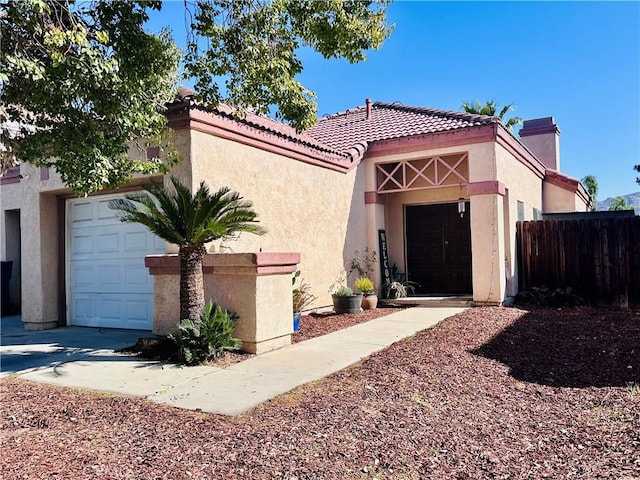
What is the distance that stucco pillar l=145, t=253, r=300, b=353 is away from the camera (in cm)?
727

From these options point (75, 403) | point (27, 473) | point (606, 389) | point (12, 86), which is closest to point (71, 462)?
point (27, 473)

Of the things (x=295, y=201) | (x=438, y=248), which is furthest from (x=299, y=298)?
(x=438, y=248)

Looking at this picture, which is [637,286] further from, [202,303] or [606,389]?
[202,303]

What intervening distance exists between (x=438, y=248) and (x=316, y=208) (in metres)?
4.79

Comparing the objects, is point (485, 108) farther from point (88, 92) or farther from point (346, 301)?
point (88, 92)

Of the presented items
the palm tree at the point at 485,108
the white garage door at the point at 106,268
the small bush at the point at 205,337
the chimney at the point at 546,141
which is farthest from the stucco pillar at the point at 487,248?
the palm tree at the point at 485,108

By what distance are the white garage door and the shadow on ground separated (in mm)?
6243

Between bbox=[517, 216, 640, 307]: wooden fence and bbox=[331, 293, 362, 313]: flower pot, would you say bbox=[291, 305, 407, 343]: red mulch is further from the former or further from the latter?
bbox=[517, 216, 640, 307]: wooden fence

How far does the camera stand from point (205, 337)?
6773mm

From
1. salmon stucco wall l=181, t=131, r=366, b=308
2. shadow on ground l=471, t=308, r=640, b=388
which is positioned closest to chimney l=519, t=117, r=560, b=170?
salmon stucco wall l=181, t=131, r=366, b=308

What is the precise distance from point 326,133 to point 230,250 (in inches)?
309

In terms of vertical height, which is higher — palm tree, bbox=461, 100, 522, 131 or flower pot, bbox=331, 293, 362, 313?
palm tree, bbox=461, 100, 522, 131

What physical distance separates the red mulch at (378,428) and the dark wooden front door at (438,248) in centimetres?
730

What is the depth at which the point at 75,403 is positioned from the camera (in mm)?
5176
